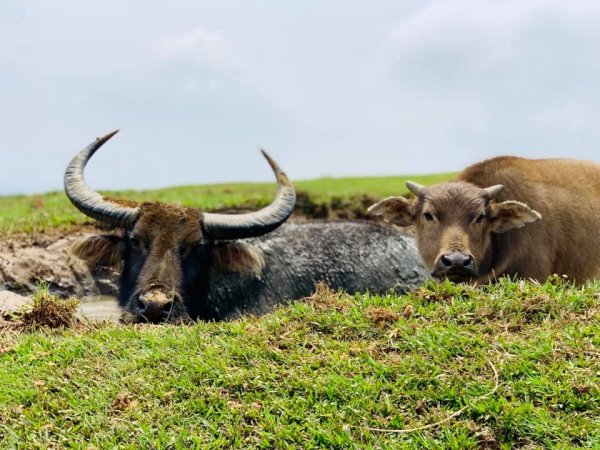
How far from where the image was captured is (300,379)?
4.21 m

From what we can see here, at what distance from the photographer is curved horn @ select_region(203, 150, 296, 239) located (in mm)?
7324

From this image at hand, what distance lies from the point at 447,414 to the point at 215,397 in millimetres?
1143

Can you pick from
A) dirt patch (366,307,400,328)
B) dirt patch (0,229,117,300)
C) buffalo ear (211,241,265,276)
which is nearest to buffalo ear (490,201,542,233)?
dirt patch (366,307,400,328)

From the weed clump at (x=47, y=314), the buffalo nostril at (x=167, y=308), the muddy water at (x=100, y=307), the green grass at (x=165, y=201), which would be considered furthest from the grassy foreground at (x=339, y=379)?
the green grass at (x=165, y=201)

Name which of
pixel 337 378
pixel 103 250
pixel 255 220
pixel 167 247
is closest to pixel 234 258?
pixel 255 220

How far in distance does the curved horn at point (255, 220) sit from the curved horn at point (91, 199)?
69cm

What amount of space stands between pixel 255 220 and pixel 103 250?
1.38 meters

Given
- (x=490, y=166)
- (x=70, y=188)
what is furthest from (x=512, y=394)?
(x=70, y=188)

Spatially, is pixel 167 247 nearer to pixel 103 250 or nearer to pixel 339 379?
pixel 103 250

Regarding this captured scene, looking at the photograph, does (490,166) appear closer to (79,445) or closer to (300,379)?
Answer: (300,379)

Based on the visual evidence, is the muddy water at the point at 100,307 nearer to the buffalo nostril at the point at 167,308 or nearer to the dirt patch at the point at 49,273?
the dirt patch at the point at 49,273

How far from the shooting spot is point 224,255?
746 cm

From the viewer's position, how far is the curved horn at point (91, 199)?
725 cm

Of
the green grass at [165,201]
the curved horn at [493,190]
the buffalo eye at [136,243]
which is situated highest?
the curved horn at [493,190]
